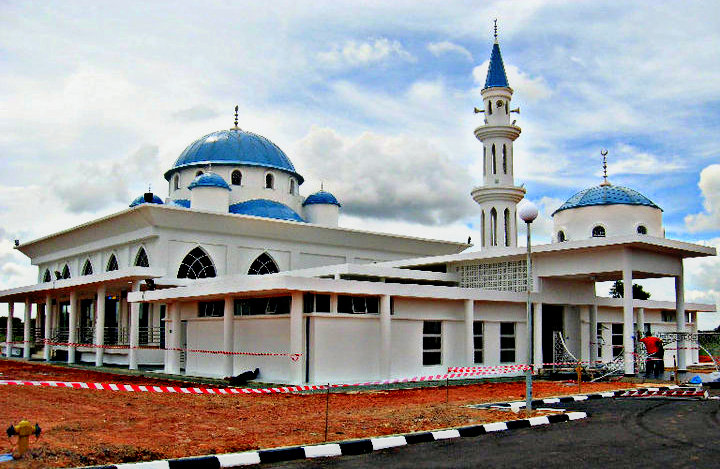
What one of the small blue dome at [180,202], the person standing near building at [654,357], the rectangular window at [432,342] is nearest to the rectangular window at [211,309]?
the rectangular window at [432,342]

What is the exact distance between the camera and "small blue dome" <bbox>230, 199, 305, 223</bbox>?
3566 cm

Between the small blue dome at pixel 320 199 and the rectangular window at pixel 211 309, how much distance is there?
16.6 meters

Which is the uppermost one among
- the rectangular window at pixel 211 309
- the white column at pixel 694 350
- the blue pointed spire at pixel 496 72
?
the blue pointed spire at pixel 496 72

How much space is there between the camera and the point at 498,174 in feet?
97.8

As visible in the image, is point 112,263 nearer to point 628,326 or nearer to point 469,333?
point 469,333

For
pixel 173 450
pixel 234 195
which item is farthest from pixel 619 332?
pixel 173 450

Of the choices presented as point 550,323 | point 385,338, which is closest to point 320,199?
point 550,323

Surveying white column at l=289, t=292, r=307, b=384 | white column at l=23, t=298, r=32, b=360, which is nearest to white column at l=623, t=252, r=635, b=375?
white column at l=289, t=292, r=307, b=384

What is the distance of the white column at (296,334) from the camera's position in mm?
18953

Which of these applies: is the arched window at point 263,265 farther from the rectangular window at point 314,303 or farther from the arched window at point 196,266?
the rectangular window at point 314,303

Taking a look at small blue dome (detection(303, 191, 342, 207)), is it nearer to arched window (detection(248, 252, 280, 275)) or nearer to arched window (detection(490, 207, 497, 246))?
arched window (detection(248, 252, 280, 275))

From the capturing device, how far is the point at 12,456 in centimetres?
802

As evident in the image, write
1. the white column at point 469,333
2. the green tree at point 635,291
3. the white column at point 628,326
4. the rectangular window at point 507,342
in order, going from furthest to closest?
the green tree at point 635,291, the rectangular window at point 507,342, the white column at point 469,333, the white column at point 628,326

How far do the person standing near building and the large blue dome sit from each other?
2157cm
